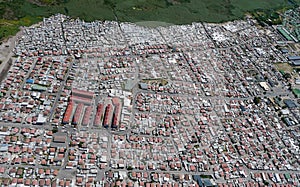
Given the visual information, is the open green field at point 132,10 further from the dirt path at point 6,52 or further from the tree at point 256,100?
the tree at point 256,100

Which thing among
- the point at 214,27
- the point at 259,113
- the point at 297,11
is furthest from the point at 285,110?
the point at 297,11

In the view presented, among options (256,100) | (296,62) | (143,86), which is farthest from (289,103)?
(143,86)

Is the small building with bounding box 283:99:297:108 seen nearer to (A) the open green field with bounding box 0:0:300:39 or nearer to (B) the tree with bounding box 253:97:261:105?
(B) the tree with bounding box 253:97:261:105

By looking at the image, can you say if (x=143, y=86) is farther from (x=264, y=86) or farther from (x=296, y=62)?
(x=296, y=62)

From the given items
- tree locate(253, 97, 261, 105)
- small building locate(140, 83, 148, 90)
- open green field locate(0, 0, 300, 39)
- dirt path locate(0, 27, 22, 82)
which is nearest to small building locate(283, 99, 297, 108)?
tree locate(253, 97, 261, 105)

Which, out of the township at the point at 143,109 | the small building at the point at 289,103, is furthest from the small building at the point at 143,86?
the small building at the point at 289,103
